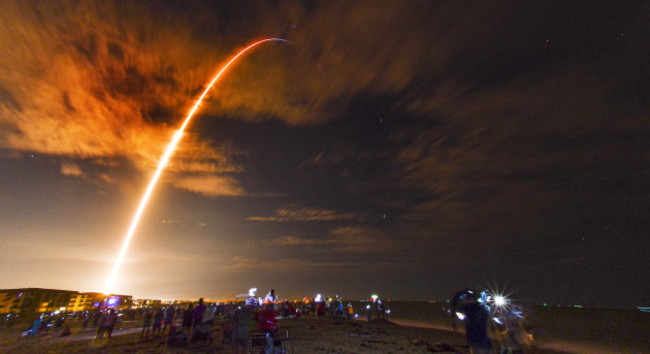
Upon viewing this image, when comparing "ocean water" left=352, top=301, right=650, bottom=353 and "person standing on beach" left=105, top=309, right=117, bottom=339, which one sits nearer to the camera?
"person standing on beach" left=105, top=309, right=117, bottom=339

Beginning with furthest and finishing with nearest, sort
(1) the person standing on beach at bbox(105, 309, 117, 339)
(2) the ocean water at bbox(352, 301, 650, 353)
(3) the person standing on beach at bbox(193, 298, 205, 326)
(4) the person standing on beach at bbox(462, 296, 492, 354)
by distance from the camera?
(2) the ocean water at bbox(352, 301, 650, 353), (1) the person standing on beach at bbox(105, 309, 117, 339), (3) the person standing on beach at bbox(193, 298, 205, 326), (4) the person standing on beach at bbox(462, 296, 492, 354)

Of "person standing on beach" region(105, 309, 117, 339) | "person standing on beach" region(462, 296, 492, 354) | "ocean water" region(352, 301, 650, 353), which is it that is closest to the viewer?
"person standing on beach" region(462, 296, 492, 354)

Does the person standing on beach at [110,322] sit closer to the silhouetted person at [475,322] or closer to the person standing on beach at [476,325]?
the silhouetted person at [475,322]

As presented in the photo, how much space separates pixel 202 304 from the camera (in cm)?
1820

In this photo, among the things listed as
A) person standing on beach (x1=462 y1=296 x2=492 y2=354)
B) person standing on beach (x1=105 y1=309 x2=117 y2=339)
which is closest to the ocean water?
person standing on beach (x1=462 y1=296 x2=492 y2=354)

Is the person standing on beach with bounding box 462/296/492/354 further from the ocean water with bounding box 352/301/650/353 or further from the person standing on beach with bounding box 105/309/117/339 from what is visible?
the person standing on beach with bounding box 105/309/117/339

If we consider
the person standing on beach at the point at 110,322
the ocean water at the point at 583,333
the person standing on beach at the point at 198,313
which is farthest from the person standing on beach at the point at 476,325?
the person standing on beach at the point at 110,322

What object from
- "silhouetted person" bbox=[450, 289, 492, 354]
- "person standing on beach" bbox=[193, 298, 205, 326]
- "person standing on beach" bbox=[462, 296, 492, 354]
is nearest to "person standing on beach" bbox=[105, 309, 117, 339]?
"person standing on beach" bbox=[193, 298, 205, 326]

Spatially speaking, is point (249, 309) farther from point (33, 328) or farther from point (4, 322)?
point (4, 322)

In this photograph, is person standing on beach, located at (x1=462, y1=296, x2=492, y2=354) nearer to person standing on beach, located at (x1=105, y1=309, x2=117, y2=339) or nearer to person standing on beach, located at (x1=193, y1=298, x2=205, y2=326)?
person standing on beach, located at (x1=193, y1=298, x2=205, y2=326)

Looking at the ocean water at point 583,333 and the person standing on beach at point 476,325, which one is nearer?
the person standing on beach at point 476,325

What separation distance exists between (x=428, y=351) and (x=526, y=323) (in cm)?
543

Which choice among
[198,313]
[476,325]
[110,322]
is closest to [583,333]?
[476,325]

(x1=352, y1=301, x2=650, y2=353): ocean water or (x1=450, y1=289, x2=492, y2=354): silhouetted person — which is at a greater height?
(x1=450, y1=289, x2=492, y2=354): silhouetted person
